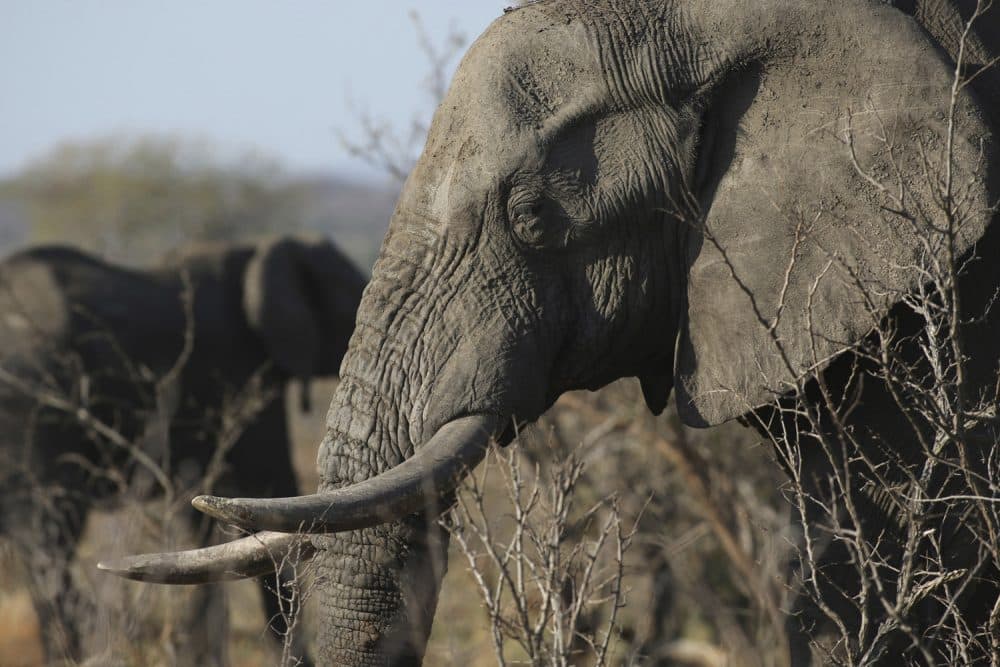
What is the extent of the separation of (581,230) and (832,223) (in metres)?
0.52

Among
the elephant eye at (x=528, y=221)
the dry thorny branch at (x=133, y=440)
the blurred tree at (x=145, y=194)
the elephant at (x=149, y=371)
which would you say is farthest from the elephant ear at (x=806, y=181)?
the blurred tree at (x=145, y=194)

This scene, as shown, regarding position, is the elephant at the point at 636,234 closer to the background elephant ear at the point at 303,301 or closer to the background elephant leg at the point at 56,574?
the background elephant leg at the point at 56,574

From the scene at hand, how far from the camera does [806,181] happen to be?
3064 millimetres

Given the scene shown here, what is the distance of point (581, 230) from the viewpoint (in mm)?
3092

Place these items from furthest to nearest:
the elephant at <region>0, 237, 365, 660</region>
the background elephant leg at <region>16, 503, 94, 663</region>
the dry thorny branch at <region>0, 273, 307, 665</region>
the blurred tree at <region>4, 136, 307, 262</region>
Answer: the blurred tree at <region>4, 136, 307, 262</region>
the elephant at <region>0, 237, 365, 660</region>
the dry thorny branch at <region>0, 273, 307, 665</region>
the background elephant leg at <region>16, 503, 94, 663</region>

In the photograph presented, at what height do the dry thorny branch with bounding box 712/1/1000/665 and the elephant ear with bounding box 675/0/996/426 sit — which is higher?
the elephant ear with bounding box 675/0/996/426

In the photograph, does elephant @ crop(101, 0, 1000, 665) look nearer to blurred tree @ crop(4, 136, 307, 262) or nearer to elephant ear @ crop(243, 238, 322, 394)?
elephant ear @ crop(243, 238, 322, 394)

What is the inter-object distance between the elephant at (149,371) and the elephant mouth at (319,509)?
273 centimetres

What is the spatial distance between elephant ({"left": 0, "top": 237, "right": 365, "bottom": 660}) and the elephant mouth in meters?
2.73

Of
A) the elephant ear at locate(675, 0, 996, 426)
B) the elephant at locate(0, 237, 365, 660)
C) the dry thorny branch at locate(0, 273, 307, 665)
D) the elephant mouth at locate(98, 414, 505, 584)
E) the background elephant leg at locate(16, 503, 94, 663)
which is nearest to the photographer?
the elephant mouth at locate(98, 414, 505, 584)

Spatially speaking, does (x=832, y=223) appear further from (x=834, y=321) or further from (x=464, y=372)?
(x=464, y=372)

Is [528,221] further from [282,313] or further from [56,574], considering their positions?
[282,313]

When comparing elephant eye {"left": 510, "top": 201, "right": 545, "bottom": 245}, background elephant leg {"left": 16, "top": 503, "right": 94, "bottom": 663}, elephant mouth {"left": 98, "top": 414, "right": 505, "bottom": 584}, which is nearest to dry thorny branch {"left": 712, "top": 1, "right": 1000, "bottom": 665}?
elephant eye {"left": 510, "top": 201, "right": 545, "bottom": 245}

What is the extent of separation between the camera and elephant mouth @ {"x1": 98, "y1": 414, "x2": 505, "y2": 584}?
265cm
